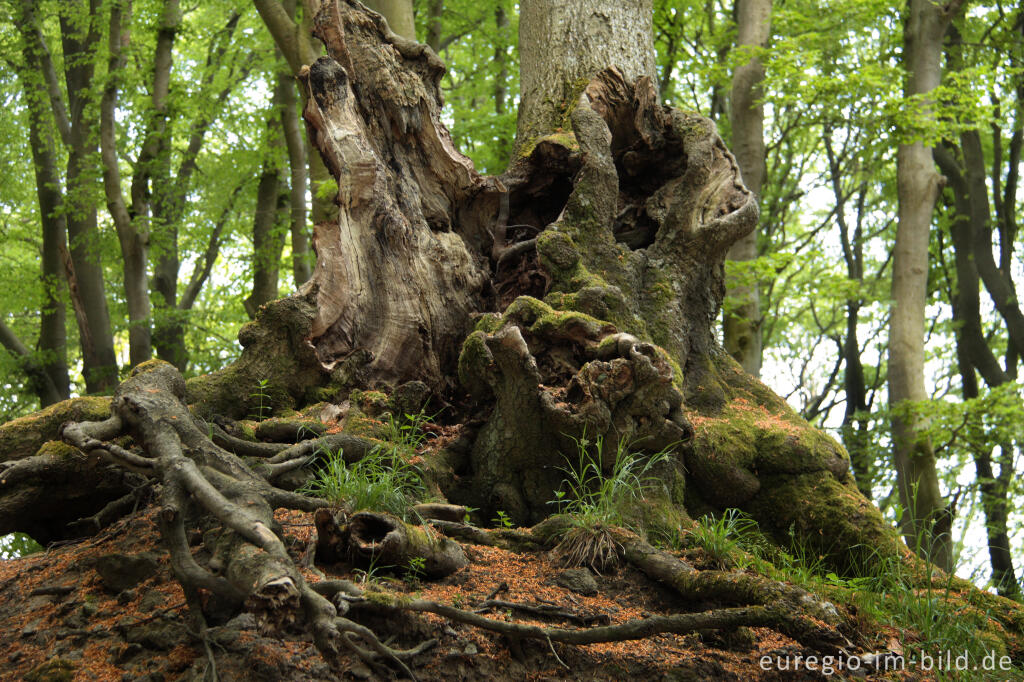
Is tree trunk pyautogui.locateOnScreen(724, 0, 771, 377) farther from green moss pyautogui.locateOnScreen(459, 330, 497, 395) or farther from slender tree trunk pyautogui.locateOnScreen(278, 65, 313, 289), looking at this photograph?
green moss pyautogui.locateOnScreen(459, 330, 497, 395)

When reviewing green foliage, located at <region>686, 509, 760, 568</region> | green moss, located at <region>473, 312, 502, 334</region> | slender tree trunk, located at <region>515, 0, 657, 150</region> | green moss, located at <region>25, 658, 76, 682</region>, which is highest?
slender tree trunk, located at <region>515, 0, 657, 150</region>

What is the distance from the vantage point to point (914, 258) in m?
11.5

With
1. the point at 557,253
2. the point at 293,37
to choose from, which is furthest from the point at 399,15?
the point at 557,253

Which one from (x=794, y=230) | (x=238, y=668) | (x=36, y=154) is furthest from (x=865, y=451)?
(x=36, y=154)

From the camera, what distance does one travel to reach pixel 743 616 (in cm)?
293

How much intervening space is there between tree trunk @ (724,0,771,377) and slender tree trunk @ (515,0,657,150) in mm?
4791

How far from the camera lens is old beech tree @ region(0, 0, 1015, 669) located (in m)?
3.35

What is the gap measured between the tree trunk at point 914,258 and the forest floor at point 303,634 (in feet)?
27.7

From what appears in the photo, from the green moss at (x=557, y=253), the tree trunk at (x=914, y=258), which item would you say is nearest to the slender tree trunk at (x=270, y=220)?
the green moss at (x=557, y=253)

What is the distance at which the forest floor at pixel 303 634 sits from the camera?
2.78 meters

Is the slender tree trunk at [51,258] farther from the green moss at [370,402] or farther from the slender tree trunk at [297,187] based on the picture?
the green moss at [370,402]

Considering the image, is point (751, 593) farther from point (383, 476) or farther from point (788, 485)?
point (788, 485)

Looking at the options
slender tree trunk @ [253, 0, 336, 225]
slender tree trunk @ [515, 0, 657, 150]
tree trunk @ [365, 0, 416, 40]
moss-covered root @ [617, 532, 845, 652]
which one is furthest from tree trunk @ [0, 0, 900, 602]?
slender tree trunk @ [253, 0, 336, 225]

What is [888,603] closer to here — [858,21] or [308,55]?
[308,55]
